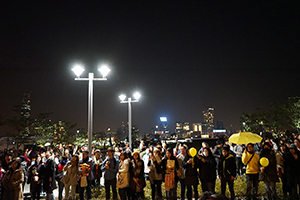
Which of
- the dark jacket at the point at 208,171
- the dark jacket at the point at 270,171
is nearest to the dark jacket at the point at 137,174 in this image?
the dark jacket at the point at 208,171

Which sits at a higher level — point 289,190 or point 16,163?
point 16,163

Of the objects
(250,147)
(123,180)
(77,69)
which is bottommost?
(123,180)

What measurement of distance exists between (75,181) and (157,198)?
117 inches

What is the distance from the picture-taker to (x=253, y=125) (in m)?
43.3

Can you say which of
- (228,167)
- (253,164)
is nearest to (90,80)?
(228,167)

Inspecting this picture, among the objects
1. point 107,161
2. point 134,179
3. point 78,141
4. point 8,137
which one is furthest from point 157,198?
point 78,141

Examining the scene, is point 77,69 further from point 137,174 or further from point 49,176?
point 137,174

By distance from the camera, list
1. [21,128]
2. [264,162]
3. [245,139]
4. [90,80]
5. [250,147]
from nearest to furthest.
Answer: [264,162]
[250,147]
[245,139]
[90,80]
[21,128]

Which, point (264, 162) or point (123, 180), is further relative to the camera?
point (123, 180)

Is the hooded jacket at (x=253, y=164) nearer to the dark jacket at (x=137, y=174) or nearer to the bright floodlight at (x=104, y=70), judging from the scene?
the dark jacket at (x=137, y=174)

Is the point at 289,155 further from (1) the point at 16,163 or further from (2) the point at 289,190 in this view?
(1) the point at 16,163

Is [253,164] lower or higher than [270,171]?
higher

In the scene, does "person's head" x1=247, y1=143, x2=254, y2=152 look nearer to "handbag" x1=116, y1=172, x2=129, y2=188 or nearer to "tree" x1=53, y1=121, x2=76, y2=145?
"handbag" x1=116, y1=172, x2=129, y2=188

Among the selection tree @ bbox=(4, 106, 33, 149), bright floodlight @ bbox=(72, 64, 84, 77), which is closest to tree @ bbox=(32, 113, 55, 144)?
tree @ bbox=(4, 106, 33, 149)
